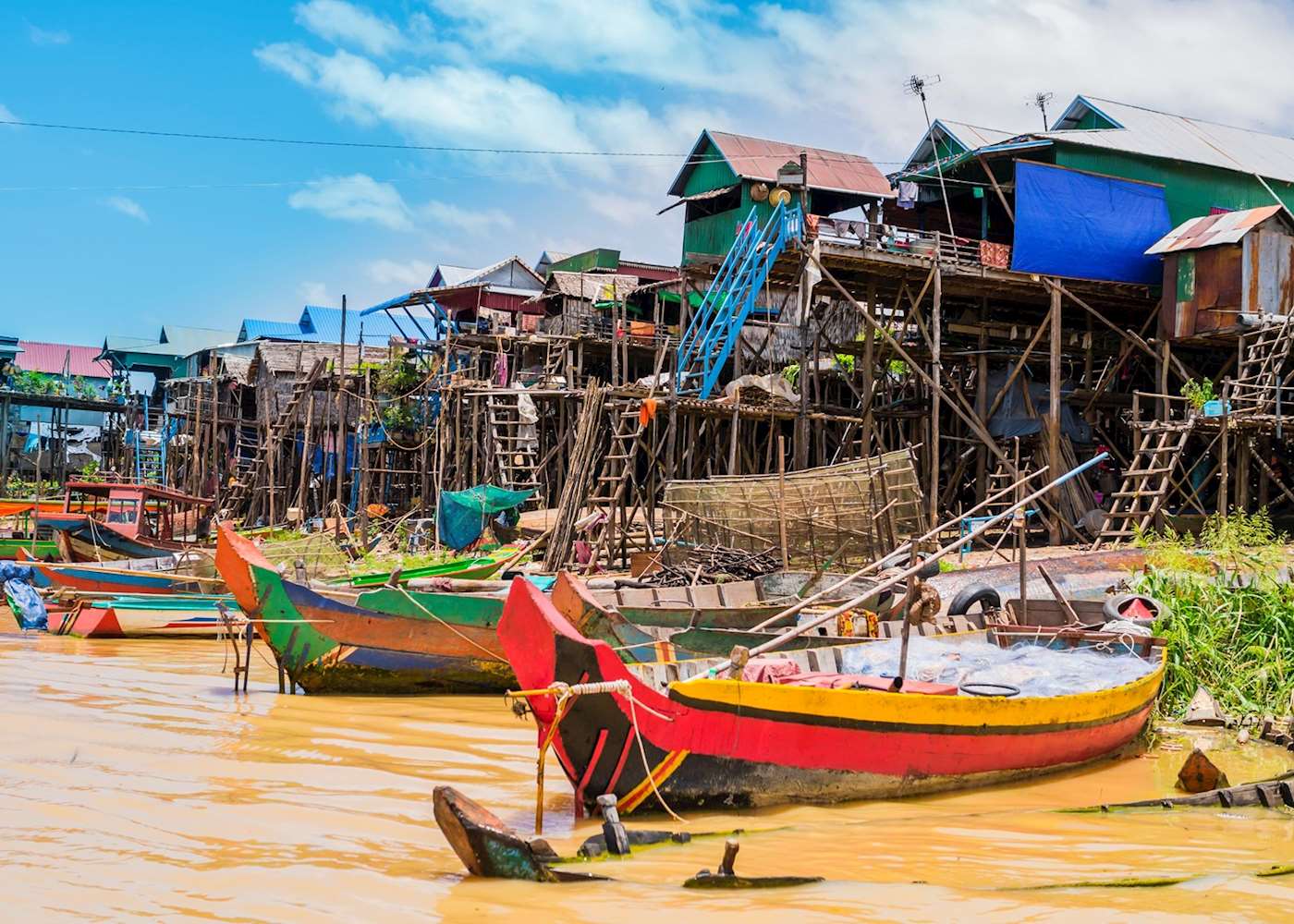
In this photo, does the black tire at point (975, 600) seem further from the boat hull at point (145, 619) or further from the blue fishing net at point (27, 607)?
the blue fishing net at point (27, 607)

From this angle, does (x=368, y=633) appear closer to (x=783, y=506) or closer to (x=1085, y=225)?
(x=783, y=506)

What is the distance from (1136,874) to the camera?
5.91 meters

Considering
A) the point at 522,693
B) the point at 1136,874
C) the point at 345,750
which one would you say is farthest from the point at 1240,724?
the point at 345,750

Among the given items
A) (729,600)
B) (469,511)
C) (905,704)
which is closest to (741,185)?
(469,511)

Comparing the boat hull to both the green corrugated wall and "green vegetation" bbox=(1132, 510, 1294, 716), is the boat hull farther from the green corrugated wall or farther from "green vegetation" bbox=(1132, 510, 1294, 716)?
the green corrugated wall

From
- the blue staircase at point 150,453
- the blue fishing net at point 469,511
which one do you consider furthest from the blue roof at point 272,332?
the blue fishing net at point 469,511

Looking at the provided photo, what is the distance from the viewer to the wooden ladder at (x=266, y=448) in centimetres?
3301

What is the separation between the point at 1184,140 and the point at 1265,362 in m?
6.68

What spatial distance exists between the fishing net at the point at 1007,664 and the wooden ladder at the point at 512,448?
1691cm

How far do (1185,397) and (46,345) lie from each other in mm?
52925

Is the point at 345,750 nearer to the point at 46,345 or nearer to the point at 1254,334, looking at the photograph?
the point at 1254,334

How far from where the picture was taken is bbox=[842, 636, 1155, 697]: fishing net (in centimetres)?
905

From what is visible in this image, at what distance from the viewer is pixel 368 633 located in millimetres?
11547

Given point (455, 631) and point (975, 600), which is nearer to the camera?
point (455, 631)
